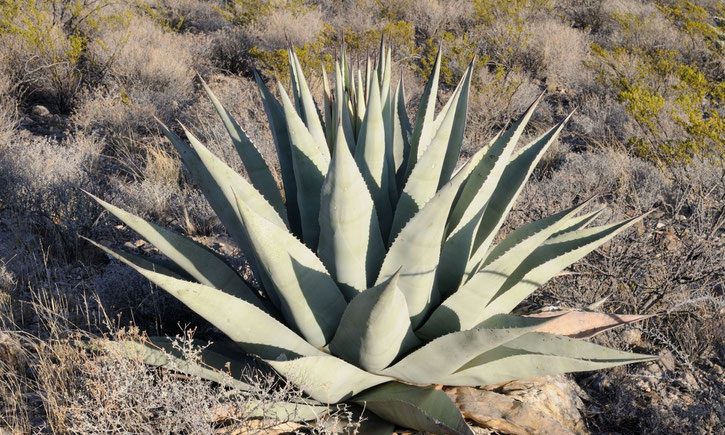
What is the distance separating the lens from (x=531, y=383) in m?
2.29

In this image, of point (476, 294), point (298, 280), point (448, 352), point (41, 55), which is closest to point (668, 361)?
point (476, 294)

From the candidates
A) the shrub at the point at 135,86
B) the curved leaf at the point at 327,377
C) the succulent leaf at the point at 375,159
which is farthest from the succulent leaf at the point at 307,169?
the shrub at the point at 135,86

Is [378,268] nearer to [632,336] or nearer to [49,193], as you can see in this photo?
[632,336]

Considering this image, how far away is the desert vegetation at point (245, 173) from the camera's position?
224 cm

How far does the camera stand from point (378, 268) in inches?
79.2

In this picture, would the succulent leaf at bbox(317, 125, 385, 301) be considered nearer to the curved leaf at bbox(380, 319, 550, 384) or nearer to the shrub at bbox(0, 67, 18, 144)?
the curved leaf at bbox(380, 319, 550, 384)

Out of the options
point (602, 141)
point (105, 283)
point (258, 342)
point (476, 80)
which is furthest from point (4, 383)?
point (476, 80)

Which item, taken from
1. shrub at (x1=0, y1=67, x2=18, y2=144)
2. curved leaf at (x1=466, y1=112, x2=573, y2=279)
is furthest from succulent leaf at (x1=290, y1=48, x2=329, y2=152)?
shrub at (x1=0, y1=67, x2=18, y2=144)

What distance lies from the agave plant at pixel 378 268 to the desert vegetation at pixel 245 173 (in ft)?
0.65

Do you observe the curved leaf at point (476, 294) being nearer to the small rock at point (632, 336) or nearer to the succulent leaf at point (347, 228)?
the succulent leaf at point (347, 228)

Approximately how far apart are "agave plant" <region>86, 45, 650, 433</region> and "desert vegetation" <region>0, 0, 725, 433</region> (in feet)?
0.65

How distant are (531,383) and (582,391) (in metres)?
0.52

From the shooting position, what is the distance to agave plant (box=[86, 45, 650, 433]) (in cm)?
173

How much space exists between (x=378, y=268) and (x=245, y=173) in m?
3.46
